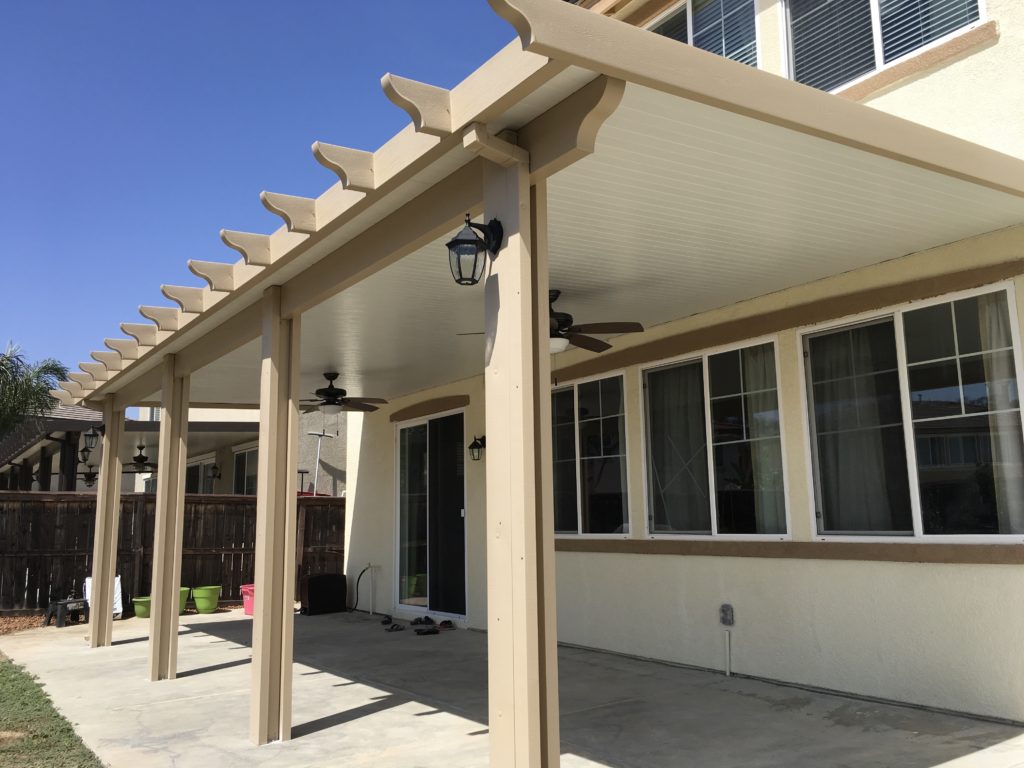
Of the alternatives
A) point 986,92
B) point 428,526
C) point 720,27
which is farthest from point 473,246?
point 428,526

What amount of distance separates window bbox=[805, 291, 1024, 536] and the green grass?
5456 mm

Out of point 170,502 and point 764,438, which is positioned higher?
point 764,438

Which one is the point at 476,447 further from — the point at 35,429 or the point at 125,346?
the point at 35,429

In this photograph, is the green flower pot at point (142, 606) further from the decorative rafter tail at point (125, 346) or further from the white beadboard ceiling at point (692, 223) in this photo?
the white beadboard ceiling at point (692, 223)

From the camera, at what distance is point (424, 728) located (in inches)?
225

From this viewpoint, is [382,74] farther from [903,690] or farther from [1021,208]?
[903,690]

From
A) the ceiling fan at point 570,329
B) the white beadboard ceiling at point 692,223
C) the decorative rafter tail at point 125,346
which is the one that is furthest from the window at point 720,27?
the decorative rafter tail at point 125,346

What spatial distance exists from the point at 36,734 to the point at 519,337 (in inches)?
188

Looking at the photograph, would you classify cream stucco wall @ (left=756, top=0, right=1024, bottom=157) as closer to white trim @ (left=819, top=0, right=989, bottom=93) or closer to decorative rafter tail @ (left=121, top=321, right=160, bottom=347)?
white trim @ (left=819, top=0, right=989, bottom=93)

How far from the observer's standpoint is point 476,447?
10383 millimetres

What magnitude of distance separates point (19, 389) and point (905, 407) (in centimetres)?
1766

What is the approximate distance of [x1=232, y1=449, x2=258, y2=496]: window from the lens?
19.6 m

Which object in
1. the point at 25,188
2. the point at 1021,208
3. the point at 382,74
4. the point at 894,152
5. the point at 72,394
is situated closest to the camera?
the point at 382,74

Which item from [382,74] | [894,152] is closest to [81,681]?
[382,74]
